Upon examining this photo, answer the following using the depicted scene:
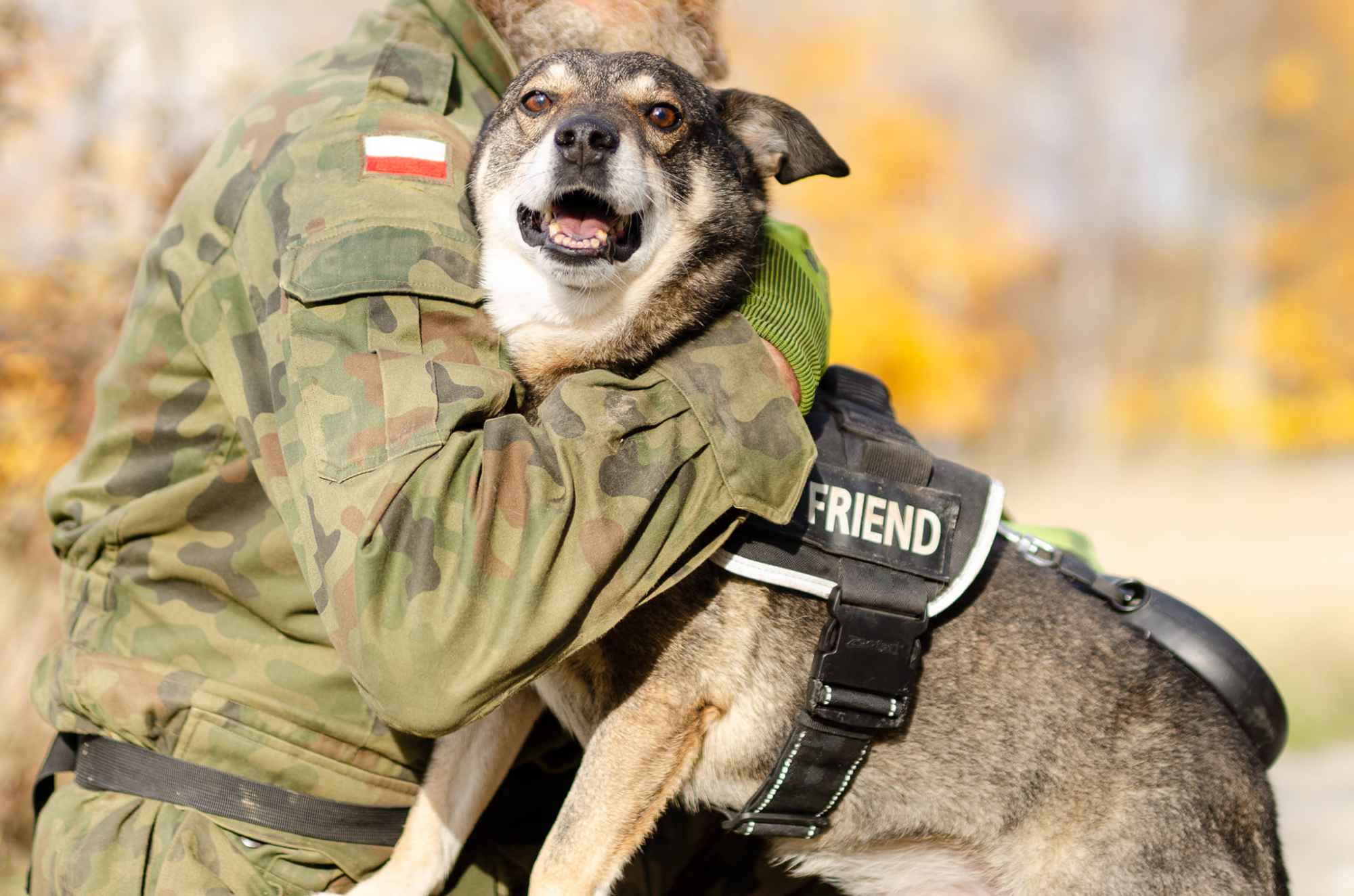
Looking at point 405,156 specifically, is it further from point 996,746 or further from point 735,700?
point 996,746

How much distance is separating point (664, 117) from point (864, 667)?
1430 millimetres

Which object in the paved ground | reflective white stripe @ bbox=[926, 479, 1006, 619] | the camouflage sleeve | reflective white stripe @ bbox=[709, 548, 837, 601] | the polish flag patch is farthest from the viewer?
the paved ground

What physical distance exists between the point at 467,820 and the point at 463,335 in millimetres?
1183

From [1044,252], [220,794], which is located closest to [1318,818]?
[220,794]

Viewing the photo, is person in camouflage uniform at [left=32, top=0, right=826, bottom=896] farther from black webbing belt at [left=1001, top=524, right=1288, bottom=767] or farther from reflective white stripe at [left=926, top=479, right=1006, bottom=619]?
black webbing belt at [left=1001, top=524, right=1288, bottom=767]

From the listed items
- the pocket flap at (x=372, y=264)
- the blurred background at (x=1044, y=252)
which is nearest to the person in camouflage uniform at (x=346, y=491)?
the pocket flap at (x=372, y=264)

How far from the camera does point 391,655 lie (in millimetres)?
2141

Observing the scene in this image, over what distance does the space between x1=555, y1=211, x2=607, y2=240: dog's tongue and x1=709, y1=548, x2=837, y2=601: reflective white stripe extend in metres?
0.85

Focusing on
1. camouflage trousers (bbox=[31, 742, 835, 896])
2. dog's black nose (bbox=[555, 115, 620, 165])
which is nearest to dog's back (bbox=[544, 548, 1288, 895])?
camouflage trousers (bbox=[31, 742, 835, 896])

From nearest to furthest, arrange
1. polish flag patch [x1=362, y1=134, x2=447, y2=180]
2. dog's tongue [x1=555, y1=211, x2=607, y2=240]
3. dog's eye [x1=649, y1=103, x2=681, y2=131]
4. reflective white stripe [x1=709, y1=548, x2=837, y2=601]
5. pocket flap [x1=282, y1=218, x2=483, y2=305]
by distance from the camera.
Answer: pocket flap [x1=282, y1=218, x2=483, y2=305] → polish flag patch [x1=362, y1=134, x2=447, y2=180] → reflective white stripe [x1=709, y1=548, x2=837, y2=601] → dog's tongue [x1=555, y1=211, x2=607, y2=240] → dog's eye [x1=649, y1=103, x2=681, y2=131]

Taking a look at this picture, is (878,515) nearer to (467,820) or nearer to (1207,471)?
(467,820)

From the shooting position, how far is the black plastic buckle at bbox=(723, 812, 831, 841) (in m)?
2.72

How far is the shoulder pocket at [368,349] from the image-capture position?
7.22 ft

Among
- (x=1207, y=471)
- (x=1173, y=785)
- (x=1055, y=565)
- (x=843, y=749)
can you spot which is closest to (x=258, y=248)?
(x=843, y=749)
